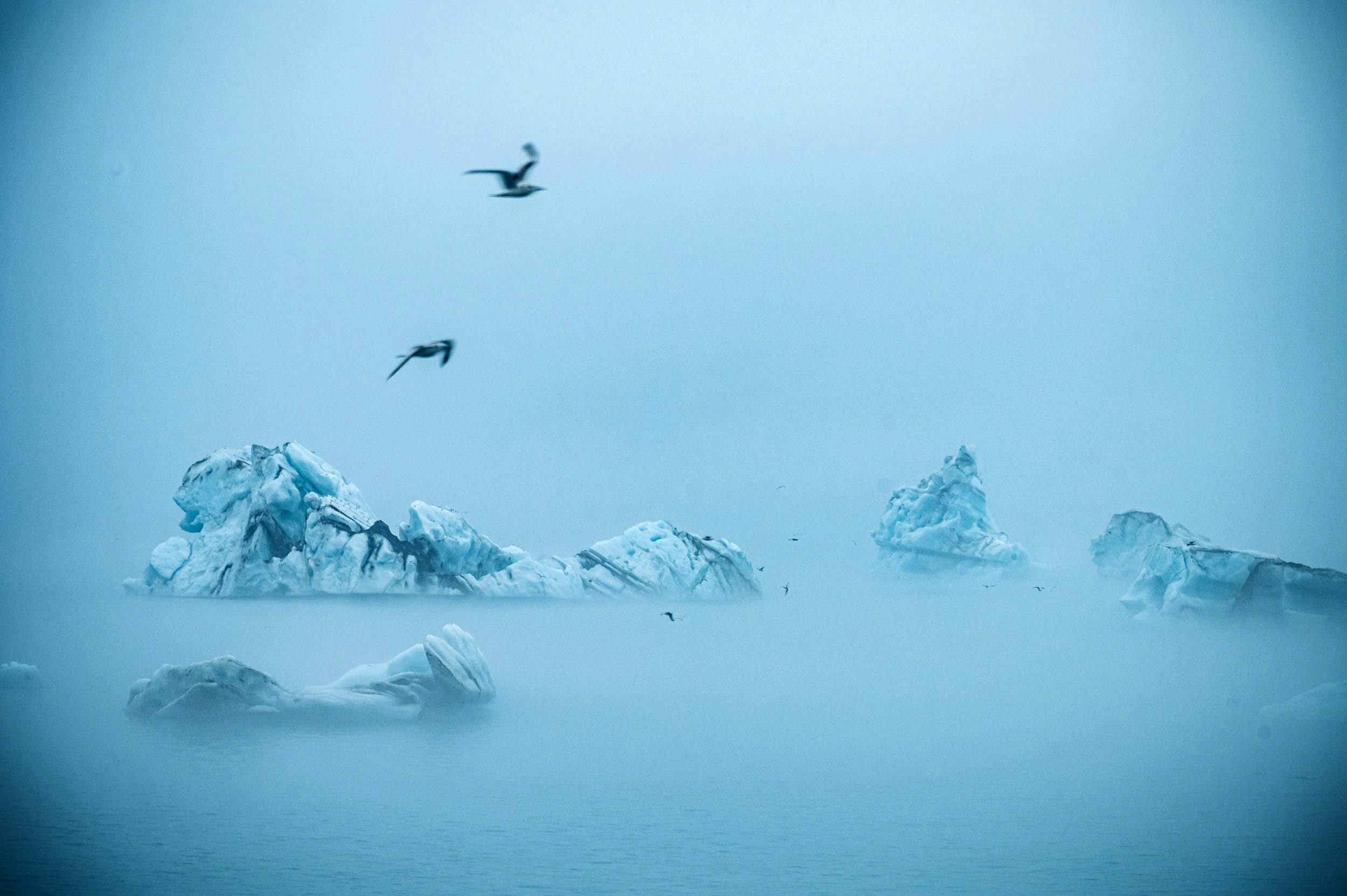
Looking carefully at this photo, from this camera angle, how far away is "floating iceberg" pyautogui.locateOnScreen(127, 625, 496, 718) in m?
17.4

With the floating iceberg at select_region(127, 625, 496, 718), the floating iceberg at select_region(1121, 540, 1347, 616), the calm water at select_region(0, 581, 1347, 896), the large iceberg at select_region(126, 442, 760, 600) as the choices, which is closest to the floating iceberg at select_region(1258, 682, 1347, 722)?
the calm water at select_region(0, 581, 1347, 896)

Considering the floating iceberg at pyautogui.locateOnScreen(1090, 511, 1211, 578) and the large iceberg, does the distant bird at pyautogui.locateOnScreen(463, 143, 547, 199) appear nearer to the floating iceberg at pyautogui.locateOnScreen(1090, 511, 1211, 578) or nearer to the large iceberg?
the large iceberg

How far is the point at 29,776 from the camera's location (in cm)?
1519

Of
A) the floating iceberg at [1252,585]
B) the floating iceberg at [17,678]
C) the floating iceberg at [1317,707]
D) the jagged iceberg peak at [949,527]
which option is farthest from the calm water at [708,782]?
the jagged iceberg peak at [949,527]

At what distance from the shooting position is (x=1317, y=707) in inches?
715

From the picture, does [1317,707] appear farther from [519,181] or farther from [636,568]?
[636,568]

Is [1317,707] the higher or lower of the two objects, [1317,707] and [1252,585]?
the lower

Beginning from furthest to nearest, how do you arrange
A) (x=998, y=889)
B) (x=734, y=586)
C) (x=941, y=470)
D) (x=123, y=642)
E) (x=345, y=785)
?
1. (x=941, y=470)
2. (x=734, y=586)
3. (x=123, y=642)
4. (x=345, y=785)
5. (x=998, y=889)

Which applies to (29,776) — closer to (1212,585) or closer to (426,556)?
(426,556)

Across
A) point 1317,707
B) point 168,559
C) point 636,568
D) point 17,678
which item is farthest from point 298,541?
point 1317,707

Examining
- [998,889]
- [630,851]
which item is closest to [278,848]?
[630,851]

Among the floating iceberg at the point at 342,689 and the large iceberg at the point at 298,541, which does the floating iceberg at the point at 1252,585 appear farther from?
the large iceberg at the point at 298,541

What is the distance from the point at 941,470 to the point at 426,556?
22.9 m

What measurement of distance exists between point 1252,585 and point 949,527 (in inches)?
843
